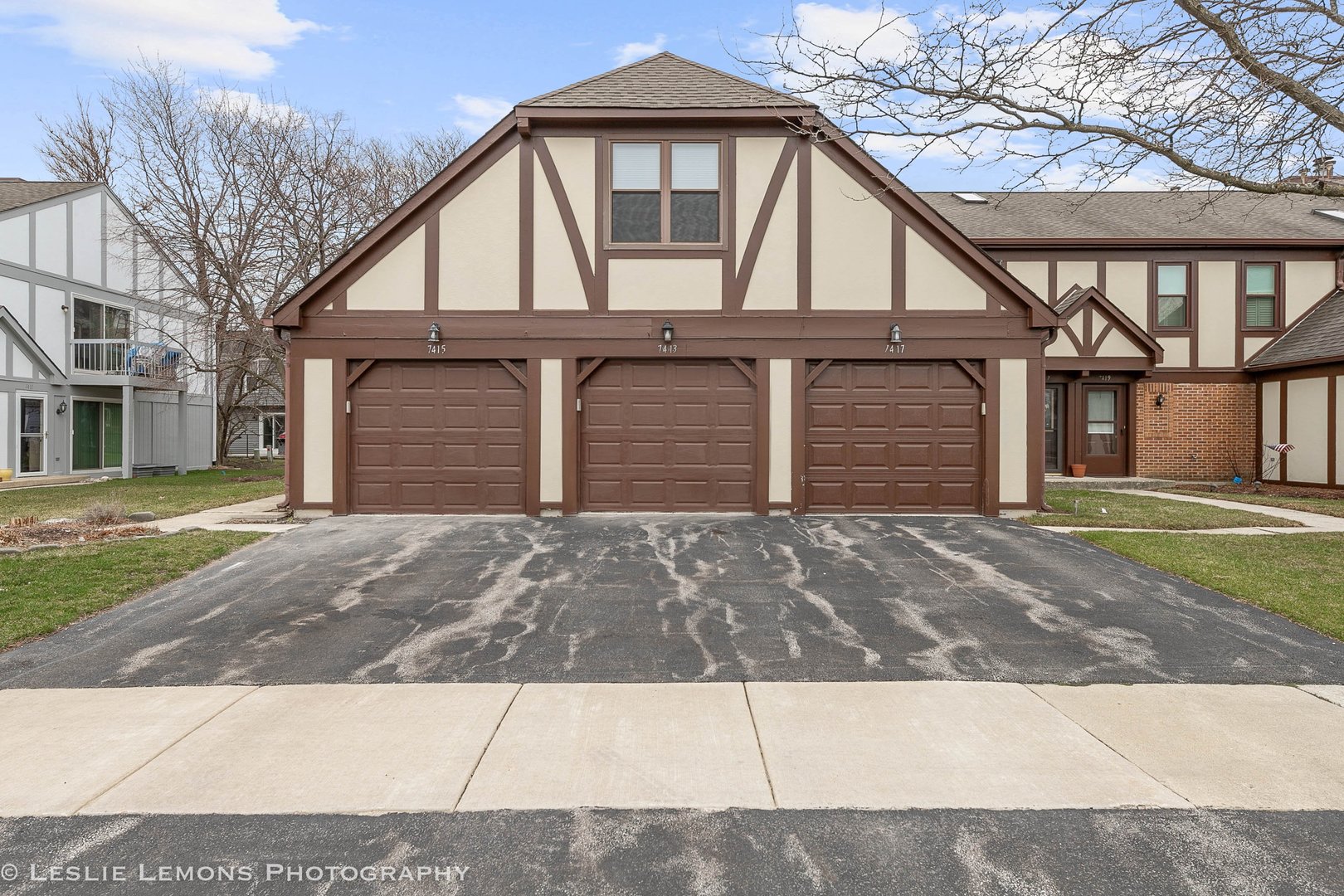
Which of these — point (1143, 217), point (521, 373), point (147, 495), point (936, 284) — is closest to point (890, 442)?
point (936, 284)

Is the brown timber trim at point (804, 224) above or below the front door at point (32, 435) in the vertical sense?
above

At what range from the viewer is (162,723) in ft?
12.7

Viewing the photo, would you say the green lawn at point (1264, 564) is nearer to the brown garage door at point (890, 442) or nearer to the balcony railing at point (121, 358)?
the brown garage door at point (890, 442)

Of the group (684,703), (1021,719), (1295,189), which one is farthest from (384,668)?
(1295,189)

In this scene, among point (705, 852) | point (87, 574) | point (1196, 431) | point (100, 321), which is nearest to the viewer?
point (705, 852)

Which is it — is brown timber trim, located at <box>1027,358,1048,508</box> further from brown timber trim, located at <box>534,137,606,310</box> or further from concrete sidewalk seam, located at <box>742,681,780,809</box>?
concrete sidewalk seam, located at <box>742,681,780,809</box>

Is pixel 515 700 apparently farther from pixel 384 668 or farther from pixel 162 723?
pixel 162 723

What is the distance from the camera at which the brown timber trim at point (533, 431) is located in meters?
10.9

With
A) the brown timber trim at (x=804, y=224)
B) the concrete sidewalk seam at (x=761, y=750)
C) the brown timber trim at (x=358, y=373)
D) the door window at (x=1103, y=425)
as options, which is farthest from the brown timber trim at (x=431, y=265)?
the door window at (x=1103, y=425)

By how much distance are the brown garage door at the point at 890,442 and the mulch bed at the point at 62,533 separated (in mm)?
9713

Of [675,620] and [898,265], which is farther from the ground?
[898,265]

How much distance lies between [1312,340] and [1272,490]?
11.0ft

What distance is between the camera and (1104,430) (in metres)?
16.5

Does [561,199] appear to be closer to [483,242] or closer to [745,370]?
[483,242]
